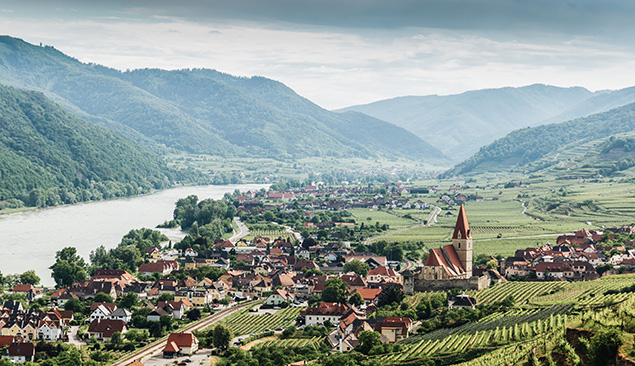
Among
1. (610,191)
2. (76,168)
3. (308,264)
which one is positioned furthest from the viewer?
(76,168)

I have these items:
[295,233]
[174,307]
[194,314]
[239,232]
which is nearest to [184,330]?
[194,314]

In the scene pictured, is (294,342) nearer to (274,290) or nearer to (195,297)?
(274,290)

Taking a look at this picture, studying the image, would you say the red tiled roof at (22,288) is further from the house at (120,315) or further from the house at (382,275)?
the house at (382,275)

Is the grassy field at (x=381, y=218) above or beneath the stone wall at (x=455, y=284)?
beneath

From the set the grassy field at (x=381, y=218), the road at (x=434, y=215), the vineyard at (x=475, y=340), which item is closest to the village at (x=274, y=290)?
the vineyard at (x=475, y=340)

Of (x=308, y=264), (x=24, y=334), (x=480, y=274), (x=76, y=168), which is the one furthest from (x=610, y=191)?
(x=76, y=168)

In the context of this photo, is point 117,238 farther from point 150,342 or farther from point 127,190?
point 127,190
